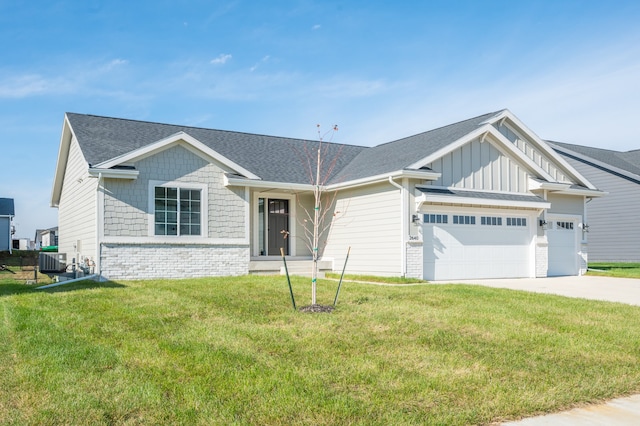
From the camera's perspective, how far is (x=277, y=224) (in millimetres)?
18234

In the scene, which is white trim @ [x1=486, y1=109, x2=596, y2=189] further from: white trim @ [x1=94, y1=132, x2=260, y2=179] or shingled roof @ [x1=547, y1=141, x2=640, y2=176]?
shingled roof @ [x1=547, y1=141, x2=640, y2=176]

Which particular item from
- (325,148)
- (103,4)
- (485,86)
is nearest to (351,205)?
(325,148)

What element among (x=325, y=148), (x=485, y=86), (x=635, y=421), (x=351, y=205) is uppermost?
(x=485, y=86)

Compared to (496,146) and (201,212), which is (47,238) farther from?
(496,146)

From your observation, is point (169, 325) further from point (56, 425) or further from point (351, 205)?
point (351, 205)

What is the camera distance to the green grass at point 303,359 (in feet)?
14.9

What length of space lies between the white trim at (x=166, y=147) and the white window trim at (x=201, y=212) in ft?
2.68

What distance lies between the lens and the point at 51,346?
6480 millimetres

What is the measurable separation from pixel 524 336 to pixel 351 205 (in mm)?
10206

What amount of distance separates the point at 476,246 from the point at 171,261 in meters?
9.02

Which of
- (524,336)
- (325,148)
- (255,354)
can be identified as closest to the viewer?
(255,354)

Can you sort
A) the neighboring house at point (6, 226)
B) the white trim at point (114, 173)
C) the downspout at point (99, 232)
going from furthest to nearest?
the neighboring house at point (6, 226) < the downspout at point (99, 232) < the white trim at point (114, 173)

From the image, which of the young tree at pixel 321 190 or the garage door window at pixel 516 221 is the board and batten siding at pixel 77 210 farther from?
the garage door window at pixel 516 221

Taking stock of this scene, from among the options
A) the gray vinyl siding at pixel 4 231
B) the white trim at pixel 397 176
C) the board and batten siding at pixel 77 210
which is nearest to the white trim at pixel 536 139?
the white trim at pixel 397 176
